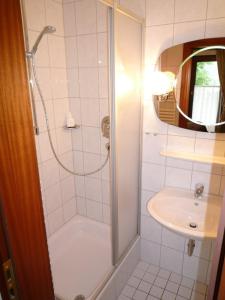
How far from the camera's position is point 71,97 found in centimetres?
209

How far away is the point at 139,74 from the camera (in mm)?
1679

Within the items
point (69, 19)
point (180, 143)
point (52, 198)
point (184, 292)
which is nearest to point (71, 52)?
point (69, 19)

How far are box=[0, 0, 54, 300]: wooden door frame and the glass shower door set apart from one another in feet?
2.81

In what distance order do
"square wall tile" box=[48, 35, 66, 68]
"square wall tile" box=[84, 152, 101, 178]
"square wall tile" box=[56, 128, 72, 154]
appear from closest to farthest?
1. "square wall tile" box=[48, 35, 66, 68]
2. "square wall tile" box=[56, 128, 72, 154]
3. "square wall tile" box=[84, 152, 101, 178]

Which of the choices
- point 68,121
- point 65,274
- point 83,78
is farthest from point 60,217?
point 83,78

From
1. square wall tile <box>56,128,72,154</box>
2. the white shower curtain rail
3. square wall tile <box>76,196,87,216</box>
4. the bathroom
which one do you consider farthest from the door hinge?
square wall tile <box>76,196,87,216</box>

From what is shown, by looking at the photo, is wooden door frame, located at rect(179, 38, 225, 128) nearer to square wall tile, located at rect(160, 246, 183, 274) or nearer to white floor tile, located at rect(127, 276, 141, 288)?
square wall tile, located at rect(160, 246, 183, 274)

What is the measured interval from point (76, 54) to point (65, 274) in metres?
1.87

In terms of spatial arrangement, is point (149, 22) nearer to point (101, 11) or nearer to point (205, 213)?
point (101, 11)

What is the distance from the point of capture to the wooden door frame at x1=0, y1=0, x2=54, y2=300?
54 centimetres

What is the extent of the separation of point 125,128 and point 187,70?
0.57 m

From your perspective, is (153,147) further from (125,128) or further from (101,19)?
(101,19)

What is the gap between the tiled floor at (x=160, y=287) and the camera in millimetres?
1812

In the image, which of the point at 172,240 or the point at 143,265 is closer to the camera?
the point at 172,240
